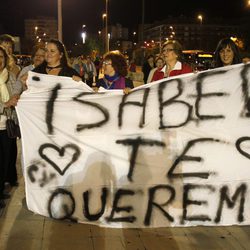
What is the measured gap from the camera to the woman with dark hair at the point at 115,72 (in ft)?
15.9

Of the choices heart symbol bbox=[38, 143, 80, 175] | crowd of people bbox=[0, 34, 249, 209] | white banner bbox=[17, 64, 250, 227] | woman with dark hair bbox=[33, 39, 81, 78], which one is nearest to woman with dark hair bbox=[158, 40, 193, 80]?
crowd of people bbox=[0, 34, 249, 209]

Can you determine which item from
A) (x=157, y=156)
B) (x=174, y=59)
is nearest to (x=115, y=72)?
(x=174, y=59)

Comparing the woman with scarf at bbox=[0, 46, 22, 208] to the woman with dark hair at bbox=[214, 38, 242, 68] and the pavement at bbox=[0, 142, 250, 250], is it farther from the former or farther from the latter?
the woman with dark hair at bbox=[214, 38, 242, 68]

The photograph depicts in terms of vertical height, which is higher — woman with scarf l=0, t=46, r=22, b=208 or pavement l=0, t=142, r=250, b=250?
woman with scarf l=0, t=46, r=22, b=208

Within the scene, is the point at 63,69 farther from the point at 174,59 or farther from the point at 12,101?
the point at 174,59

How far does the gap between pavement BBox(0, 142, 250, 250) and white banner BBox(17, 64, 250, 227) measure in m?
0.12

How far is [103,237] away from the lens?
405 cm

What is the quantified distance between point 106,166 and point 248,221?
4.87 feet

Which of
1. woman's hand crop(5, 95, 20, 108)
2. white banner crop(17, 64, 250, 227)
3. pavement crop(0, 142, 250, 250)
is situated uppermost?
woman's hand crop(5, 95, 20, 108)

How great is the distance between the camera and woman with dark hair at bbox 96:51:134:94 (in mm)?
4844

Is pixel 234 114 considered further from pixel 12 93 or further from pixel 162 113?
pixel 12 93

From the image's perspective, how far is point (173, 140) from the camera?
4.31 m

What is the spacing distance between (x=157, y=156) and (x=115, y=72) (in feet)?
3.68

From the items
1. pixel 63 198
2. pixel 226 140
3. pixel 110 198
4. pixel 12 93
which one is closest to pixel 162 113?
pixel 226 140
